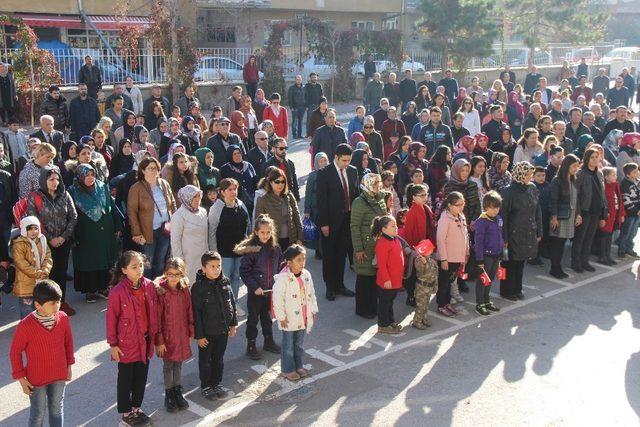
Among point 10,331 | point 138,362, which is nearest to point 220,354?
point 138,362

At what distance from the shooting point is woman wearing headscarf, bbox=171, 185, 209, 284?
7773mm

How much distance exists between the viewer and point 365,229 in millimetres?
8320

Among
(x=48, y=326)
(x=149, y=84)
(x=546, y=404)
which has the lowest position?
(x=546, y=404)

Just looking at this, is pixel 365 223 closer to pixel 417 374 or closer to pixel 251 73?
pixel 417 374

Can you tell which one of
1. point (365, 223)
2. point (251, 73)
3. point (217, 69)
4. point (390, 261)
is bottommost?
point (390, 261)

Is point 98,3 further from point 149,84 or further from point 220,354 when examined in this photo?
point 220,354

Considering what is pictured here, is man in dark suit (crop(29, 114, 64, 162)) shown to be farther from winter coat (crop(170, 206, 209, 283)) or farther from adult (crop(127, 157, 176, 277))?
winter coat (crop(170, 206, 209, 283))

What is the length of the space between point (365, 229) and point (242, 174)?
8.60 feet

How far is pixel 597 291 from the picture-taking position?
9.62 meters

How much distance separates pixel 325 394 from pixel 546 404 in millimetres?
1927

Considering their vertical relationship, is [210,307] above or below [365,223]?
below

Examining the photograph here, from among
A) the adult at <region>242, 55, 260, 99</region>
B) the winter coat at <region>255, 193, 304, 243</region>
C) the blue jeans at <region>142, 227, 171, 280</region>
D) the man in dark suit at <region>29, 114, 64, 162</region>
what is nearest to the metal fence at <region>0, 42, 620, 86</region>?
the adult at <region>242, 55, 260, 99</region>

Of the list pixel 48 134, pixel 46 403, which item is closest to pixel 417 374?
pixel 46 403

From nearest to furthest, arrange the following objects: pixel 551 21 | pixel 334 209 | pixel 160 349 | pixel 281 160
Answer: pixel 160 349
pixel 334 209
pixel 281 160
pixel 551 21
